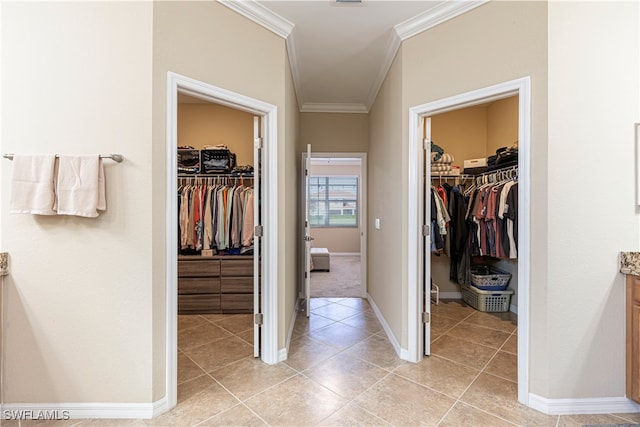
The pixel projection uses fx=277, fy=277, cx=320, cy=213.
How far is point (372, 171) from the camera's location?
12.0 ft

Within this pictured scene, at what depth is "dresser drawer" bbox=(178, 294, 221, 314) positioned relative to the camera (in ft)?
11.2

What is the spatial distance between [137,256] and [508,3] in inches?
111

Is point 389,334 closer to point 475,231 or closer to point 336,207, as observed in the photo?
point 475,231

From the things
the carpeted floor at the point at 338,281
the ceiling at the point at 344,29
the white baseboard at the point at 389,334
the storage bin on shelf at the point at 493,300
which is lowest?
the carpeted floor at the point at 338,281

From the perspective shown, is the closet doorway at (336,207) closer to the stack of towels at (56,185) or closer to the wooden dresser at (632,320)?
the wooden dresser at (632,320)

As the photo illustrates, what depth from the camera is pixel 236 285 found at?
3453mm

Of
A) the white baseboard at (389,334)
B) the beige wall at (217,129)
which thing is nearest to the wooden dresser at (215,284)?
the beige wall at (217,129)

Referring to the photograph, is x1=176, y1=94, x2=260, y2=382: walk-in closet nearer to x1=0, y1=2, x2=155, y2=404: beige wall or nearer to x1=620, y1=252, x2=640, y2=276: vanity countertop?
x1=0, y1=2, x2=155, y2=404: beige wall

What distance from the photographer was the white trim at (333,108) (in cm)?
396

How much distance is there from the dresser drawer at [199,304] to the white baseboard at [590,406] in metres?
3.20

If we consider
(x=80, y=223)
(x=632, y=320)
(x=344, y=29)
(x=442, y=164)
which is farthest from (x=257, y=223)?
(x=442, y=164)

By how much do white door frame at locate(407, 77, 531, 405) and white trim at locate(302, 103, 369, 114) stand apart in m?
1.88

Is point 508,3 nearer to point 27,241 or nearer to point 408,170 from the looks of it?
point 408,170

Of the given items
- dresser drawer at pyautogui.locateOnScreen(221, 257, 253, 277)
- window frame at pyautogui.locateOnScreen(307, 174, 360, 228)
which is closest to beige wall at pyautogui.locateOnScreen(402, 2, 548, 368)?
dresser drawer at pyautogui.locateOnScreen(221, 257, 253, 277)
